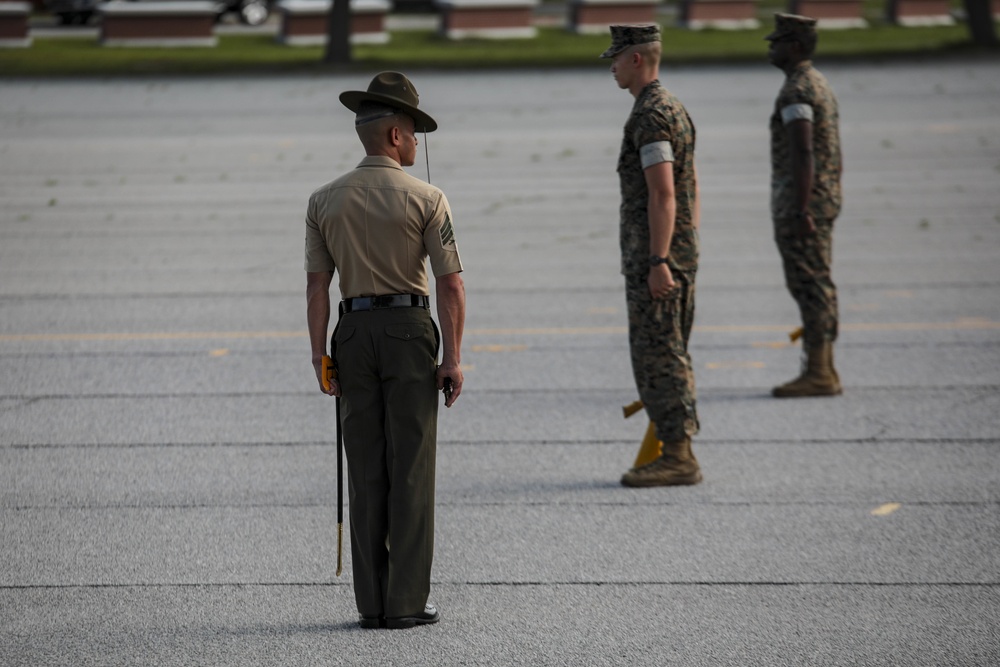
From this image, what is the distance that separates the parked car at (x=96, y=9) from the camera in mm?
35062

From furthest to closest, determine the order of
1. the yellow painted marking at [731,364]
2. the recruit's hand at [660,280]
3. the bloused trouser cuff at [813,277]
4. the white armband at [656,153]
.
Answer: the yellow painted marking at [731,364], the bloused trouser cuff at [813,277], the recruit's hand at [660,280], the white armband at [656,153]

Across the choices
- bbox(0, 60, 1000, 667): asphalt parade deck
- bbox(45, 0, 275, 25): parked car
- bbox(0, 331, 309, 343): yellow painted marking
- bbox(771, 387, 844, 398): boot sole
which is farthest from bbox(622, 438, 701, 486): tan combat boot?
bbox(45, 0, 275, 25): parked car

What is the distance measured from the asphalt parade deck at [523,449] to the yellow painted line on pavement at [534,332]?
4cm

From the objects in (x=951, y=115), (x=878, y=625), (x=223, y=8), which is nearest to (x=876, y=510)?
(x=878, y=625)

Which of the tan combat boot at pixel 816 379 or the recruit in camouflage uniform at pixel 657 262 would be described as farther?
the tan combat boot at pixel 816 379

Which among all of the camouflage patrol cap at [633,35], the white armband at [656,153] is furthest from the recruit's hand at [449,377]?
the camouflage patrol cap at [633,35]

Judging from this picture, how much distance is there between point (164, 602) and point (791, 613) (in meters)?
2.39

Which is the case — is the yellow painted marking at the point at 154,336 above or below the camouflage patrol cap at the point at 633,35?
below

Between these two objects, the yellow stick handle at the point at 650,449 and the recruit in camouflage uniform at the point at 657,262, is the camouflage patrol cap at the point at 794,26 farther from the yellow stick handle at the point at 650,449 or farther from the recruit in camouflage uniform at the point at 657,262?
the yellow stick handle at the point at 650,449

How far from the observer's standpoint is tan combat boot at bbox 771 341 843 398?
7738 mm

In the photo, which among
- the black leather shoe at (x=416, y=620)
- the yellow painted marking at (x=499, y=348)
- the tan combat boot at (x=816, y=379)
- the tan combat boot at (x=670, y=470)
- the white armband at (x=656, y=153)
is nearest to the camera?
the black leather shoe at (x=416, y=620)

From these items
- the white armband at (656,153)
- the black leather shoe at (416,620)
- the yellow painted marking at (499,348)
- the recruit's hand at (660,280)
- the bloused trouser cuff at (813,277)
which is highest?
the white armband at (656,153)

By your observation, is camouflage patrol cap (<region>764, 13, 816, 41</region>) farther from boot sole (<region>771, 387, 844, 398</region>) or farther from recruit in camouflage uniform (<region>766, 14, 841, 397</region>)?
boot sole (<region>771, 387, 844, 398</region>)

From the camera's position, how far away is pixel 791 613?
478 centimetres
